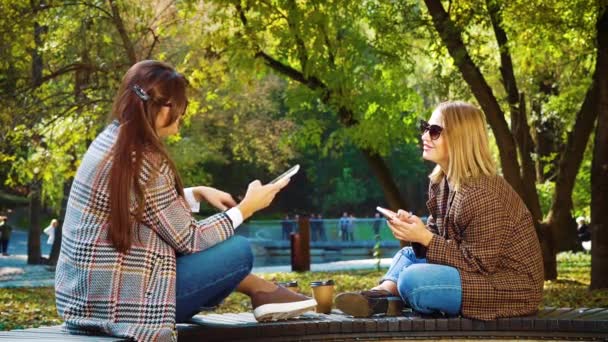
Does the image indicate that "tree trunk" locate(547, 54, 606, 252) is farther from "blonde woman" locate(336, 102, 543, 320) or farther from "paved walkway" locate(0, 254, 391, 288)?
"blonde woman" locate(336, 102, 543, 320)

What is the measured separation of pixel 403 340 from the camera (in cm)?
517

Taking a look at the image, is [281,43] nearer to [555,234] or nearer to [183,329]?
[555,234]

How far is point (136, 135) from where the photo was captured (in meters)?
4.18

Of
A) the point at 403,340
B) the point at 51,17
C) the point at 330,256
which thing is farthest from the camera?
the point at 330,256

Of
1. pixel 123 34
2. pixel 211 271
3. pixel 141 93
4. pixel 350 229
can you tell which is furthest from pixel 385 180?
pixel 350 229

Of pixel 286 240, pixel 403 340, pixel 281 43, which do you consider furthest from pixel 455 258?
pixel 286 240

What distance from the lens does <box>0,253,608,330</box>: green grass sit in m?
10.1

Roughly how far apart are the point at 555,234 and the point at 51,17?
8127 millimetres

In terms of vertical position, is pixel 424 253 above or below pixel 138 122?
below

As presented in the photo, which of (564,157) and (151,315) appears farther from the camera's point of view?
(564,157)

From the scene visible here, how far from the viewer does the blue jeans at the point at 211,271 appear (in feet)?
14.4

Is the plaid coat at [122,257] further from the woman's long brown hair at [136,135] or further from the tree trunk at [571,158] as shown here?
the tree trunk at [571,158]

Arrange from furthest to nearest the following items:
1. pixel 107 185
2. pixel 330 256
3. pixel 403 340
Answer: pixel 330 256 < pixel 403 340 < pixel 107 185

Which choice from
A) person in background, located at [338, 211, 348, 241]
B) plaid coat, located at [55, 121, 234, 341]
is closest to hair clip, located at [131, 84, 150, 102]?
plaid coat, located at [55, 121, 234, 341]
